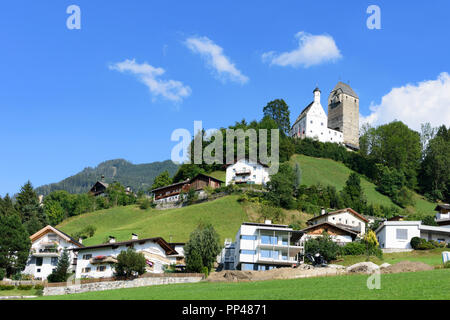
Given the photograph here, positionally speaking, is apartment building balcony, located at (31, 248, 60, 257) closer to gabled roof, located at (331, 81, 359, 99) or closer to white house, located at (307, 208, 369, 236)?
white house, located at (307, 208, 369, 236)

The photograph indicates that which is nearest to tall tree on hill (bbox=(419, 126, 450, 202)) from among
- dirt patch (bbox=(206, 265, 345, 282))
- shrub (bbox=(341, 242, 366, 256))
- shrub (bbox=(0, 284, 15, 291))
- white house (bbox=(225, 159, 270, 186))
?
white house (bbox=(225, 159, 270, 186))

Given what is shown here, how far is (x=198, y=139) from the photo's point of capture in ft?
383

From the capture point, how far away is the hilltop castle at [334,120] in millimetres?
139750

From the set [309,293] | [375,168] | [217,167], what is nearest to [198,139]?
[217,167]

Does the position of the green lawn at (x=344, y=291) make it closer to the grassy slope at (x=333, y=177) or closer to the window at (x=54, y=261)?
the window at (x=54, y=261)

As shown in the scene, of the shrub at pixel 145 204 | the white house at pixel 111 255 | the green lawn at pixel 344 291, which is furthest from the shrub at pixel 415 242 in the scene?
the shrub at pixel 145 204

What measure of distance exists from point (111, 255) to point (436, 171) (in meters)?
82.0

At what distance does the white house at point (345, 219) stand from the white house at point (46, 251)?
3388 cm

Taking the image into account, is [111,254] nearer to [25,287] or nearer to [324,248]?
[25,287]

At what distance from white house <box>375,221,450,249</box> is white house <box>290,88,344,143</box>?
7404cm

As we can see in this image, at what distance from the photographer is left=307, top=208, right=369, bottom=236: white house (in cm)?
7488

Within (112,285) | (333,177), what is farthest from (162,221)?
(333,177)
